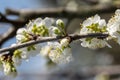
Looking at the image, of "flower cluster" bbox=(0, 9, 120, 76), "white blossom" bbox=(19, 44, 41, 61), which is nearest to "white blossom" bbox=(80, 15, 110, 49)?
"flower cluster" bbox=(0, 9, 120, 76)

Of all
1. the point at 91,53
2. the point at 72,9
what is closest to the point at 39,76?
Answer: the point at 91,53

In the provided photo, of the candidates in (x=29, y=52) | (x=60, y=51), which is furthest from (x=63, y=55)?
(x=29, y=52)

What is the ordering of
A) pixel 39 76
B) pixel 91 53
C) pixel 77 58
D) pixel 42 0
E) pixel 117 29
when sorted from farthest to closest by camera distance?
pixel 42 0, pixel 77 58, pixel 91 53, pixel 39 76, pixel 117 29

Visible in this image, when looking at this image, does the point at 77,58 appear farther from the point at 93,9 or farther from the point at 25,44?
the point at 25,44

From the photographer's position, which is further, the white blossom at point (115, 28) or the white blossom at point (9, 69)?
the white blossom at point (9, 69)

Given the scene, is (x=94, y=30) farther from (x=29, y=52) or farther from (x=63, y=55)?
(x=29, y=52)

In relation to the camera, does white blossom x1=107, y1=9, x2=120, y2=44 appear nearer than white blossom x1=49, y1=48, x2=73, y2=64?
Yes

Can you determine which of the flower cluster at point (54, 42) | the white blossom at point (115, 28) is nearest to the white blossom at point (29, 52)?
the flower cluster at point (54, 42)

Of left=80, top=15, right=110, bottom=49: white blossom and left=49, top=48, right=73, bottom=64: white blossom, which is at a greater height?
left=80, top=15, right=110, bottom=49: white blossom

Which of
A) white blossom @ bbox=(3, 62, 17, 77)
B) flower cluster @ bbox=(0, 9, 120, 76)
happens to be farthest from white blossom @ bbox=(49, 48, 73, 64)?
white blossom @ bbox=(3, 62, 17, 77)

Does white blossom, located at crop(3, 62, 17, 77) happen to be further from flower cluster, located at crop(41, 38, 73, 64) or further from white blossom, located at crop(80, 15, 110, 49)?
white blossom, located at crop(80, 15, 110, 49)

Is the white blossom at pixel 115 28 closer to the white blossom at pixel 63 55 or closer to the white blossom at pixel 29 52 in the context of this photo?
the white blossom at pixel 63 55
